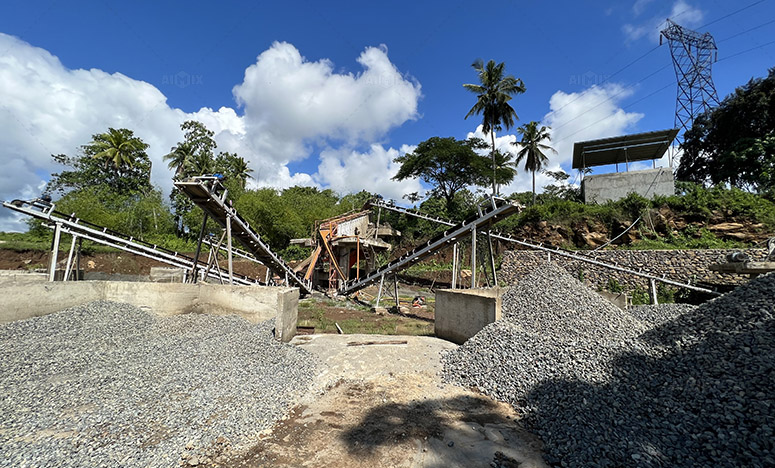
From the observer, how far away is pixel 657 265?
51.4 feet

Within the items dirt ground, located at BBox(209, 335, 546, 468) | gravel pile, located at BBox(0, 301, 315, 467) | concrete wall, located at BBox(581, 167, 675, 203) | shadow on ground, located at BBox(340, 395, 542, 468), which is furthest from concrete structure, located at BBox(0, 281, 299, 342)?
concrete wall, located at BBox(581, 167, 675, 203)

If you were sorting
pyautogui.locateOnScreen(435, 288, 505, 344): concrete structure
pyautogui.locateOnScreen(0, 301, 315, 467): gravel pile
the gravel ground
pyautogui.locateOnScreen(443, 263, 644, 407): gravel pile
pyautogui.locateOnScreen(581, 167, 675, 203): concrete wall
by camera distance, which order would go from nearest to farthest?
the gravel ground → pyautogui.locateOnScreen(0, 301, 315, 467): gravel pile → pyautogui.locateOnScreen(443, 263, 644, 407): gravel pile → pyautogui.locateOnScreen(435, 288, 505, 344): concrete structure → pyautogui.locateOnScreen(581, 167, 675, 203): concrete wall

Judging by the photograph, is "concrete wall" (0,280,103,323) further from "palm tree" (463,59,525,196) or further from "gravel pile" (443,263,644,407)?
"palm tree" (463,59,525,196)

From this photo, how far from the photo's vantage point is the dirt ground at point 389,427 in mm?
3355

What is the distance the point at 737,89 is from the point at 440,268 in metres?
27.2

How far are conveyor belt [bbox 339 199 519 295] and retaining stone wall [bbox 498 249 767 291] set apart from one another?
801cm

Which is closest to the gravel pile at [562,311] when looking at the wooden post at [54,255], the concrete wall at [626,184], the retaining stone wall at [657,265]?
the retaining stone wall at [657,265]

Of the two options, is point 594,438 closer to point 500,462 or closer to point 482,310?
point 500,462

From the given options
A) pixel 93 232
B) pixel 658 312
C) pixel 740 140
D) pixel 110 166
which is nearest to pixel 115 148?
pixel 110 166

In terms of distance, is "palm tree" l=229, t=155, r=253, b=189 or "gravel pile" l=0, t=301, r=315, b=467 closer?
"gravel pile" l=0, t=301, r=315, b=467

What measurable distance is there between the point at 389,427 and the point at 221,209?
9.35 meters

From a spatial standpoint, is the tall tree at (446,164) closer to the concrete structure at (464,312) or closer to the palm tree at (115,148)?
the concrete structure at (464,312)

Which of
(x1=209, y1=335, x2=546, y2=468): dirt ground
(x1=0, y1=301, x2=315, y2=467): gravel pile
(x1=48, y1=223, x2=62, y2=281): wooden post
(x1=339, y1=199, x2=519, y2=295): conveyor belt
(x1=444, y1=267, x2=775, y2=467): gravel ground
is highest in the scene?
(x1=339, y1=199, x2=519, y2=295): conveyor belt

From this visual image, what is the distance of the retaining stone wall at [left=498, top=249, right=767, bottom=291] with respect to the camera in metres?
14.5
